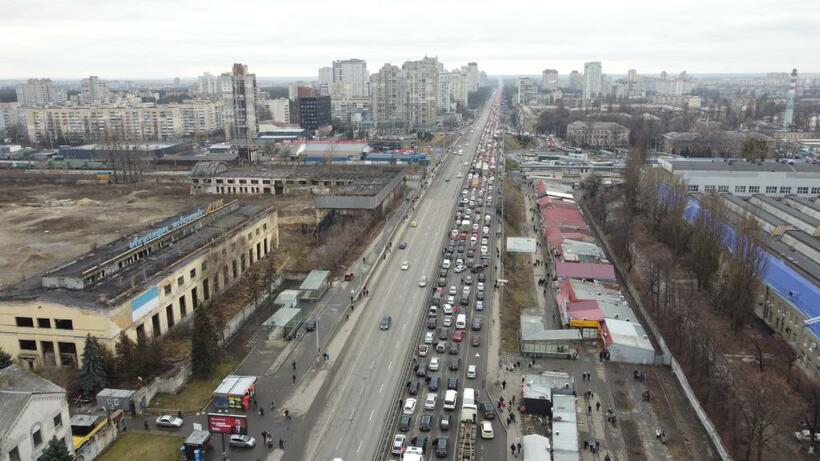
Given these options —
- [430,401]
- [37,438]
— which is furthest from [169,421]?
[430,401]

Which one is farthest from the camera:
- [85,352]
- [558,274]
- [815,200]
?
[815,200]

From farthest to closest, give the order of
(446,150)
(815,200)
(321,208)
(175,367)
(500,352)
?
(446,150), (815,200), (321,208), (500,352), (175,367)

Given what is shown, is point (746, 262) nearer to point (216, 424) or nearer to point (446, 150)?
point (216, 424)

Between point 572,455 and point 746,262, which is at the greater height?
point 746,262

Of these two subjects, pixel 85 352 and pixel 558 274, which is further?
pixel 558 274

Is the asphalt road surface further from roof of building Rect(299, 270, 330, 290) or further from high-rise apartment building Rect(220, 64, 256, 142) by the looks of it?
high-rise apartment building Rect(220, 64, 256, 142)

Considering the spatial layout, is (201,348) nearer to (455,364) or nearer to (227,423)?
(227,423)

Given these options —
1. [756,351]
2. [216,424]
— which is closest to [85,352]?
[216,424]
